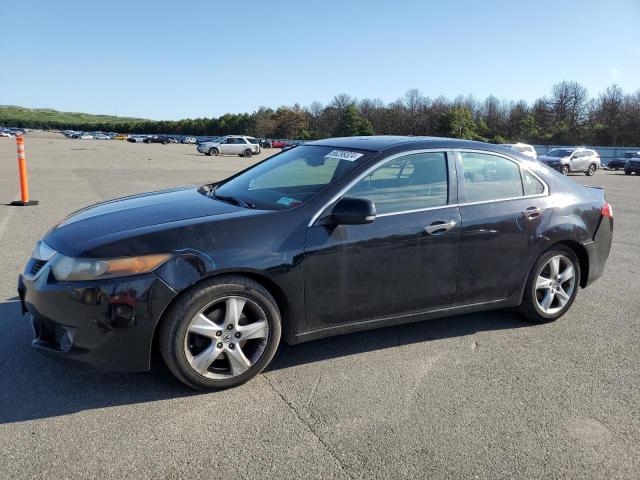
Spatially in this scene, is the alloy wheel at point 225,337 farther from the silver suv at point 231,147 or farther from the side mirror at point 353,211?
the silver suv at point 231,147

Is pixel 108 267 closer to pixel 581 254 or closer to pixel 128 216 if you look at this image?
pixel 128 216

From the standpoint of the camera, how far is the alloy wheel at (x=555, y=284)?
4.38 metres

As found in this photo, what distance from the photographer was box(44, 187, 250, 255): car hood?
3.17 meters

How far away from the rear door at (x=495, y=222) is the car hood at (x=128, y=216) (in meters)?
1.71

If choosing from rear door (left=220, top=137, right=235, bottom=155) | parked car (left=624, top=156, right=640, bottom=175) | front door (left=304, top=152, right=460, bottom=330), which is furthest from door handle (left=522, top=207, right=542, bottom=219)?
rear door (left=220, top=137, right=235, bottom=155)

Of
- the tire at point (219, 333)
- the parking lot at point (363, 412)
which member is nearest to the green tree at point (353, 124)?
the parking lot at point (363, 412)

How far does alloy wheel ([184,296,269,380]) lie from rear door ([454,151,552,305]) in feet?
5.28

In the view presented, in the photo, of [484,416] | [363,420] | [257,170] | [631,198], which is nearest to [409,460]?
[363,420]

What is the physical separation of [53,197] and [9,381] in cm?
952

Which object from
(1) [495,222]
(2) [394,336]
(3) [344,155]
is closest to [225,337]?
(2) [394,336]

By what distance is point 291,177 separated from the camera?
4215 millimetres

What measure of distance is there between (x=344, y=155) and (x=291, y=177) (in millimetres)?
541

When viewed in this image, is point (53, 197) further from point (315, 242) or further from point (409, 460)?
point (409, 460)

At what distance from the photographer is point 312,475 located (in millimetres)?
2391
